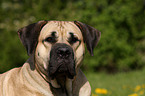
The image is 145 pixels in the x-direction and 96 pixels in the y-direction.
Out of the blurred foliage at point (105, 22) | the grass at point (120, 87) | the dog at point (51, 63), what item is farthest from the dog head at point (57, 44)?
the blurred foliage at point (105, 22)

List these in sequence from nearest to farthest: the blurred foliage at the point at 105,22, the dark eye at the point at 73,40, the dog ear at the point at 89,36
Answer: the dark eye at the point at 73,40 < the dog ear at the point at 89,36 < the blurred foliage at the point at 105,22

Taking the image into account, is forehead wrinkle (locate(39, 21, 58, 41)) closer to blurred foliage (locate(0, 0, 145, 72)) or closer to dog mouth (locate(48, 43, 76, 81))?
dog mouth (locate(48, 43, 76, 81))

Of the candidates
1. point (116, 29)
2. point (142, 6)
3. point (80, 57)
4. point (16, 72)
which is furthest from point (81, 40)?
point (142, 6)

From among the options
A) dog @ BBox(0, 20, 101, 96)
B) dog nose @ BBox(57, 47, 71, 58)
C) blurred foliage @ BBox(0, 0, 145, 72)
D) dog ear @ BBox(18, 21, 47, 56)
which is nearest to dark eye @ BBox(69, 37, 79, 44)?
dog @ BBox(0, 20, 101, 96)

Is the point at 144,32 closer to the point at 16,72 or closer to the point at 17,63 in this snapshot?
the point at 17,63

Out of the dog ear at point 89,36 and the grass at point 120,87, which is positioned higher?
the dog ear at point 89,36

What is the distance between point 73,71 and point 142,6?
39.7 feet

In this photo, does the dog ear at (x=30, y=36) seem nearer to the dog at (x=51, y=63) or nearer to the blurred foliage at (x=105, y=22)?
the dog at (x=51, y=63)

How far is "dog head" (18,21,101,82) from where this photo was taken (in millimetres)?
3701

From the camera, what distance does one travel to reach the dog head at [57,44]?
12.1ft

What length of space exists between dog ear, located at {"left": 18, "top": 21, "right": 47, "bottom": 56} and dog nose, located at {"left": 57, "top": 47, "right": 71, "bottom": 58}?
0.46m

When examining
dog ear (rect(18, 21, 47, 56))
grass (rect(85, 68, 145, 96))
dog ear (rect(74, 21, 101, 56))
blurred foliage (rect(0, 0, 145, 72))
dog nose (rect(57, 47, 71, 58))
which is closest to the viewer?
dog nose (rect(57, 47, 71, 58))

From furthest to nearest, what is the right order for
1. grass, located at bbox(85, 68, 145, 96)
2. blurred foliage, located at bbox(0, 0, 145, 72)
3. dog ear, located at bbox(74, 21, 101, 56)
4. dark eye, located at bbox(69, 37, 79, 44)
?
1. blurred foliage, located at bbox(0, 0, 145, 72)
2. grass, located at bbox(85, 68, 145, 96)
3. dog ear, located at bbox(74, 21, 101, 56)
4. dark eye, located at bbox(69, 37, 79, 44)

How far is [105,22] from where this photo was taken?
14.3 meters
